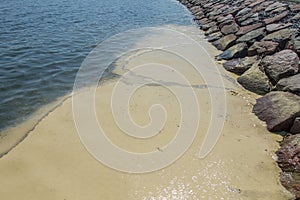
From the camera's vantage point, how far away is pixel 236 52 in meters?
9.76

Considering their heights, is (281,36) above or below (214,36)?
above

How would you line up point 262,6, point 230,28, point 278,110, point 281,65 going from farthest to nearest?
point 262,6
point 230,28
point 281,65
point 278,110

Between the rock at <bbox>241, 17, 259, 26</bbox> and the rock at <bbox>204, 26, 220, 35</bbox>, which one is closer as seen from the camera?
the rock at <bbox>241, 17, 259, 26</bbox>

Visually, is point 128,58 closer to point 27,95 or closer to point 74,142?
point 27,95

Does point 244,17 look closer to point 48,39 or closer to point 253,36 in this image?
point 253,36

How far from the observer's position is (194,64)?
30.6 ft

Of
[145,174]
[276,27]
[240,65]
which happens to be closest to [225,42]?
[276,27]

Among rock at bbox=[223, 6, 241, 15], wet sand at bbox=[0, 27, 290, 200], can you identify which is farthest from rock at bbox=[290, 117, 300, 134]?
rock at bbox=[223, 6, 241, 15]

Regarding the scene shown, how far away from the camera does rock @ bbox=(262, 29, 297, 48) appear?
29.9 ft

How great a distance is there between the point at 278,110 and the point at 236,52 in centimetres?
447

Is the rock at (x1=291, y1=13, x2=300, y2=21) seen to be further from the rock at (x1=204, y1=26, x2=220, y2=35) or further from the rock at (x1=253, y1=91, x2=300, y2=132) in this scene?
the rock at (x1=253, y1=91, x2=300, y2=132)

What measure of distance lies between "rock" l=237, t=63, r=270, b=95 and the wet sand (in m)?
1.47

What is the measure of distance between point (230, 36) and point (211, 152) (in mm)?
7946

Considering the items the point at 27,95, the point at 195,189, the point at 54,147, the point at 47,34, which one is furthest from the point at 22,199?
the point at 47,34
